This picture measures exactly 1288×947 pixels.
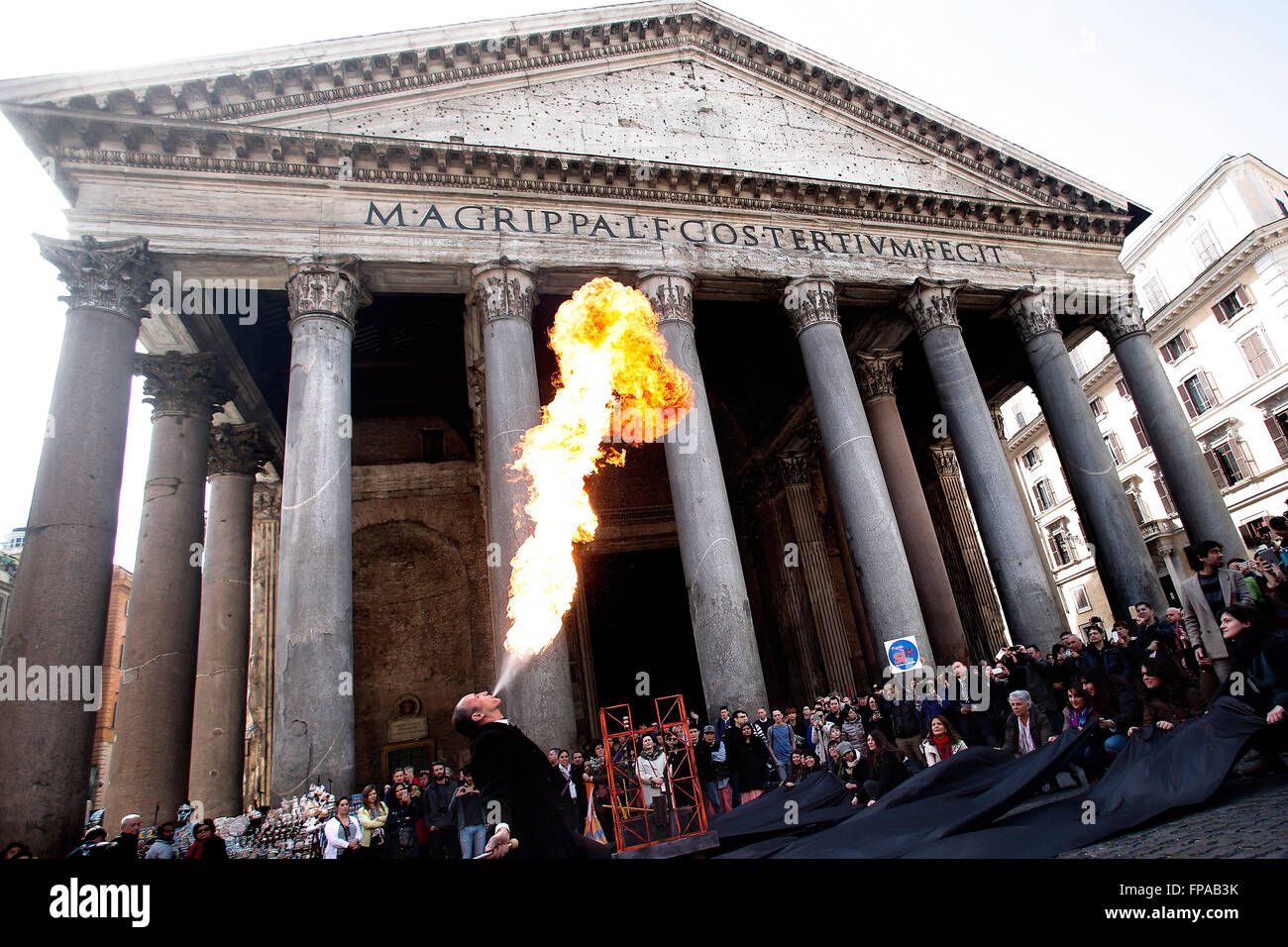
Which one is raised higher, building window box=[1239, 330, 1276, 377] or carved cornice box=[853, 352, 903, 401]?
building window box=[1239, 330, 1276, 377]

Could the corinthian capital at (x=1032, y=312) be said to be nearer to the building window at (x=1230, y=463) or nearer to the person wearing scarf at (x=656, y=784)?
the person wearing scarf at (x=656, y=784)

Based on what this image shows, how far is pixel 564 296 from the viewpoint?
1370 centimetres

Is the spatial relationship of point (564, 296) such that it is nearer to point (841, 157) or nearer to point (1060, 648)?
point (841, 157)

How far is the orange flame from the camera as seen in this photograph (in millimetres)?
9172

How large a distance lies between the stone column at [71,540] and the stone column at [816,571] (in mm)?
14602

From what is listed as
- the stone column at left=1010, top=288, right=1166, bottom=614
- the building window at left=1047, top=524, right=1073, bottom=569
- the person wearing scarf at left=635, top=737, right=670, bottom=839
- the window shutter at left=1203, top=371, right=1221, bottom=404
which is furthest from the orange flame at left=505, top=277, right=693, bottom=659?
the building window at left=1047, top=524, right=1073, bottom=569

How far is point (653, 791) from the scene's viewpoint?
8688mm

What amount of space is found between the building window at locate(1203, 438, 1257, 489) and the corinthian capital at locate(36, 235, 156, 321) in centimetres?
3380

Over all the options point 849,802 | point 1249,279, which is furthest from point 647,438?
point 1249,279

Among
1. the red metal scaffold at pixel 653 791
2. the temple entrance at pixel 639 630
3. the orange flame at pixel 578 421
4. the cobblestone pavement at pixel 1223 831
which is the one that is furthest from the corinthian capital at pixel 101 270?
the cobblestone pavement at pixel 1223 831

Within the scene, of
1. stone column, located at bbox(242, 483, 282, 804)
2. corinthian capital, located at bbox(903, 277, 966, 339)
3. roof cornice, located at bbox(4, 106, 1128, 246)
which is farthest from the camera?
stone column, located at bbox(242, 483, 282, 804)

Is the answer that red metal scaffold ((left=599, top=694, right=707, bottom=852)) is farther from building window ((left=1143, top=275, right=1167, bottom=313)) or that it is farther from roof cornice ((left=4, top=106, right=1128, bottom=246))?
building window ((left=1143, top=275, right=1167, bottom=313))

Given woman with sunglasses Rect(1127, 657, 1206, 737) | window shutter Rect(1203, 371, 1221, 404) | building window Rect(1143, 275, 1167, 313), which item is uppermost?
building window Rect(1143, 275, 1167, 313)

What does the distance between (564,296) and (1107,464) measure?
37.3 ft
